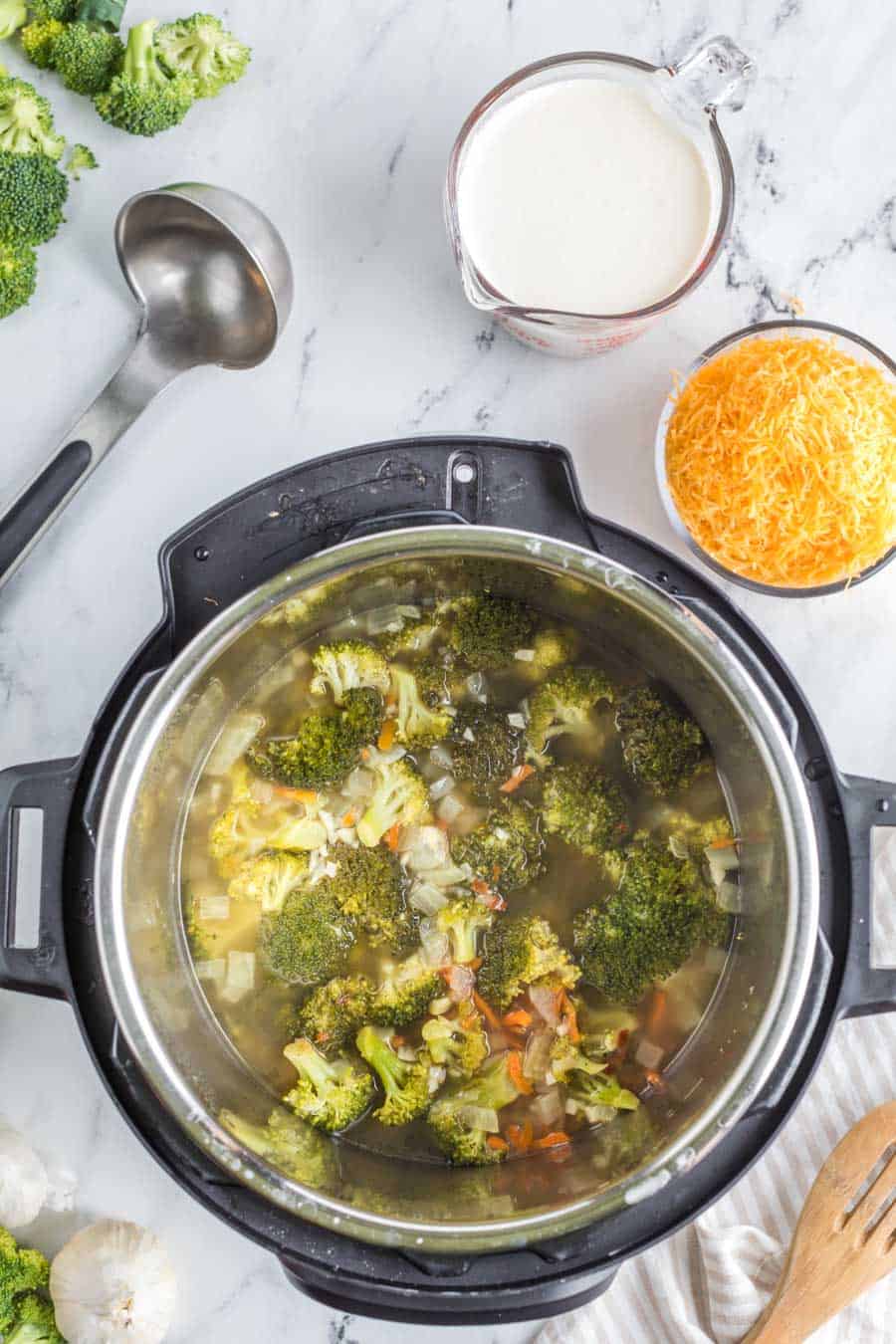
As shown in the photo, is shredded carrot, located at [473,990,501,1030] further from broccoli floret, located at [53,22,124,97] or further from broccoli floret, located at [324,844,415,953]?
broccoli floret, located at [53,22,124,97]

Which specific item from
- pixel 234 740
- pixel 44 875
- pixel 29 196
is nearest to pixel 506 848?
pixel 234 740

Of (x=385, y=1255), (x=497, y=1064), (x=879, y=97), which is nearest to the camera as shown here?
(x=385, y=1255)

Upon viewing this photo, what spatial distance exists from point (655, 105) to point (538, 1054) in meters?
1.29

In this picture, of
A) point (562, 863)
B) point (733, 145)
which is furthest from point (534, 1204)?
point (733, 145)

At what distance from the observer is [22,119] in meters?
1.68

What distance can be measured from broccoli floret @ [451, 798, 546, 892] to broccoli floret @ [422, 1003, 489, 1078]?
0.19 meters

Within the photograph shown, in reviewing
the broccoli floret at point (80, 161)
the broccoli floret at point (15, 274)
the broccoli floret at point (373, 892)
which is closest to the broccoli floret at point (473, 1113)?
the broccoli floret at point (373, 892)

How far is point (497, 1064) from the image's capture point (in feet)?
5.49

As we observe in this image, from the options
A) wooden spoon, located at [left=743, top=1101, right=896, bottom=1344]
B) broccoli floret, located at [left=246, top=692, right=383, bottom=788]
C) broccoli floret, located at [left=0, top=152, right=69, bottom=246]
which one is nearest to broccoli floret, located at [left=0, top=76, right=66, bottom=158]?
broccoli floret, located at [left=0, top=152, right=69, bottom=246]

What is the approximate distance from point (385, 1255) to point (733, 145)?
159cm

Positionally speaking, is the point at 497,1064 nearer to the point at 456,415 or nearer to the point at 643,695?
the point at 643,695

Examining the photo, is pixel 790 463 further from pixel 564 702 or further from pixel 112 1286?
pixel 112 1286

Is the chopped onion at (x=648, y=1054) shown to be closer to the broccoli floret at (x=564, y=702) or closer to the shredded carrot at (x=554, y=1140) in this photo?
the shredded carrot at (x=554, y=1140)

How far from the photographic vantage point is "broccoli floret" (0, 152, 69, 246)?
5.49 ft
